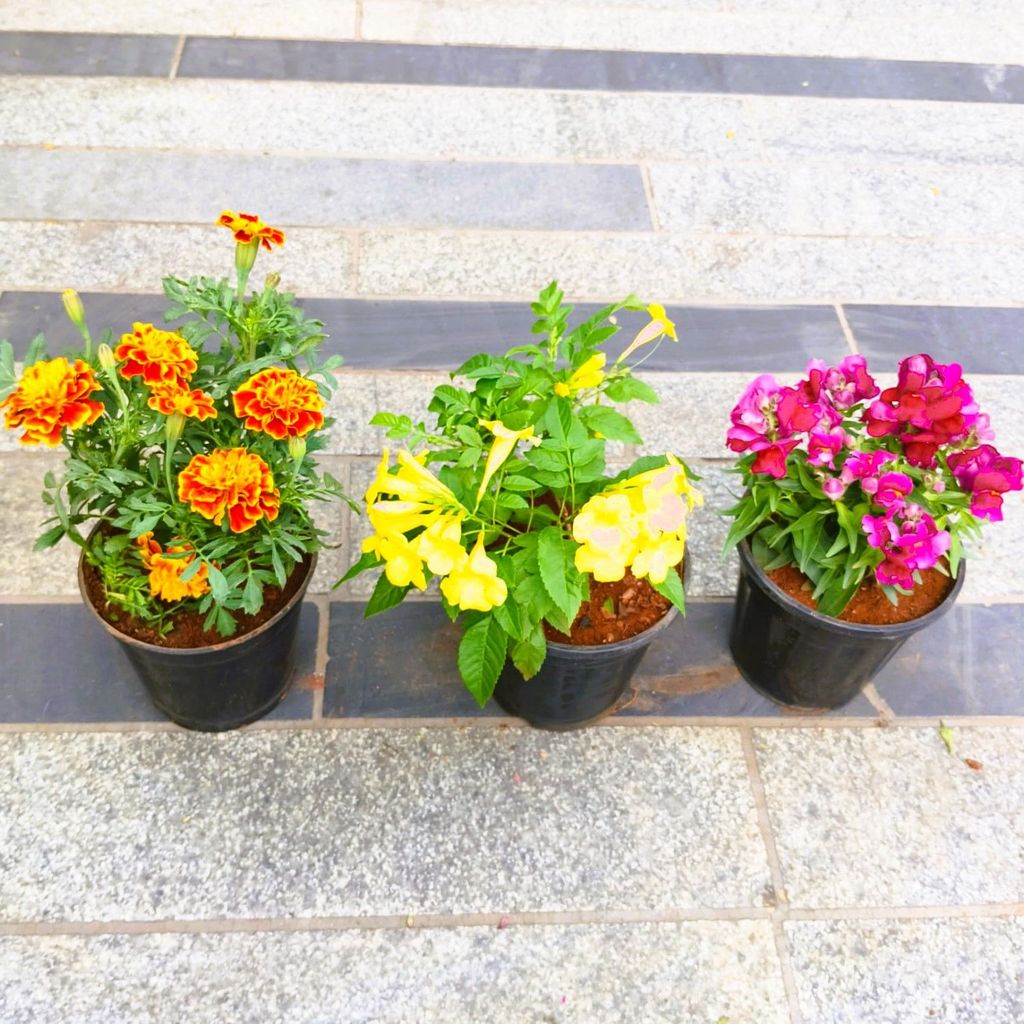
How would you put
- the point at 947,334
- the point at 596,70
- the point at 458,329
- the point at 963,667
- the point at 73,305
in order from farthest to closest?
1. the point at 596,70
2. the point at 947,334
3. the point at 458,329
4. the point at 963,667
5. the point at 73,305

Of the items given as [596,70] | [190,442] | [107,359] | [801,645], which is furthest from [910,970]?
[596,70]

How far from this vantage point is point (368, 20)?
376 cm

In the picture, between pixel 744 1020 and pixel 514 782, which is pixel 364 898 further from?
pixel 744 1020

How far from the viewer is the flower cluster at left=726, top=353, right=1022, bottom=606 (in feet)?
5.20

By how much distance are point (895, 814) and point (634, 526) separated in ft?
3.33

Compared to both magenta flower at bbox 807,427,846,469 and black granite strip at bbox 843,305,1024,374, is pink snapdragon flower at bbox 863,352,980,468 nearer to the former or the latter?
magenta flower at bbox 807,427,846,469

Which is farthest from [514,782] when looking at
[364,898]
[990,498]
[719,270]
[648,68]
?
[648,68]

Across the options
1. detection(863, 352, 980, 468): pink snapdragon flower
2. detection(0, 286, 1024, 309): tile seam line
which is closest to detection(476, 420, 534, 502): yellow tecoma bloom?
detection(863, 352, 980, 468): pink snapdragon flower

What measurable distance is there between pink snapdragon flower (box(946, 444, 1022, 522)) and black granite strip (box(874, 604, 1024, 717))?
1.96 ft

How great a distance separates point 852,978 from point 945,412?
100cm

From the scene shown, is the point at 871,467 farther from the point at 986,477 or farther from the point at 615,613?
the point at 615,613

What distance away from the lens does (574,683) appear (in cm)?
178

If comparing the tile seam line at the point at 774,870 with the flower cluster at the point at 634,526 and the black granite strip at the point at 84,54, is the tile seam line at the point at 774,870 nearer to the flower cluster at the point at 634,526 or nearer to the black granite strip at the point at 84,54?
the flower cluster at the point at 634,526

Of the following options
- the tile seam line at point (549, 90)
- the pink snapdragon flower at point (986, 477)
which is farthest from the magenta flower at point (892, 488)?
the tile seam line at point (549, 90)
